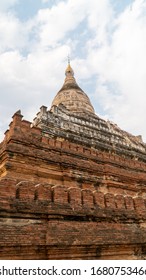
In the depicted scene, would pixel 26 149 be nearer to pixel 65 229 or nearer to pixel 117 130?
pixel 65 229

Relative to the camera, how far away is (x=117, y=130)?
20688 millimetres

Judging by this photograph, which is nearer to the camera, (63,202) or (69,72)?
(63,202)

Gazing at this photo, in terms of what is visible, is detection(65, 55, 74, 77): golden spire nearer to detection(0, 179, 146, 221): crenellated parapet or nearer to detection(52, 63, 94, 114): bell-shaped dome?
detection(52, 63, 94, 114): bell-shaped dome

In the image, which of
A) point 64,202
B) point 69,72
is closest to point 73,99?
point 69,72

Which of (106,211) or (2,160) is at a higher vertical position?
(2,160)

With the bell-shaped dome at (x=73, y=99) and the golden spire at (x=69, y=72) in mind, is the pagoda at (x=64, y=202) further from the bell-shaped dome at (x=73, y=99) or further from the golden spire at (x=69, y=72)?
the golden spire at (x=69, y=72)

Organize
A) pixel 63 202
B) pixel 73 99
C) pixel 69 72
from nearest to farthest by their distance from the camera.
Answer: pixel 63 202, pixel 73 99, pixel 69 72

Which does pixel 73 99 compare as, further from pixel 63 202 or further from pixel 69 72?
pixel 63 202

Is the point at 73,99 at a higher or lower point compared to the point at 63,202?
higher

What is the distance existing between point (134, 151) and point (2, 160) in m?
11.4

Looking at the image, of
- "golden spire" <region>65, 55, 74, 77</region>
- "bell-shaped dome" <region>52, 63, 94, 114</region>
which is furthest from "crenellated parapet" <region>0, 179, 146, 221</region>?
"golden spire" <region>65, 55, 74, 77</region>

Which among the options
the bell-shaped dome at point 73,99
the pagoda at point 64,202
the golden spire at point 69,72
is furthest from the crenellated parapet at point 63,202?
the golden spire at point 69,72

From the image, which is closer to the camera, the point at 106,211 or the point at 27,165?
the point at 106,211
